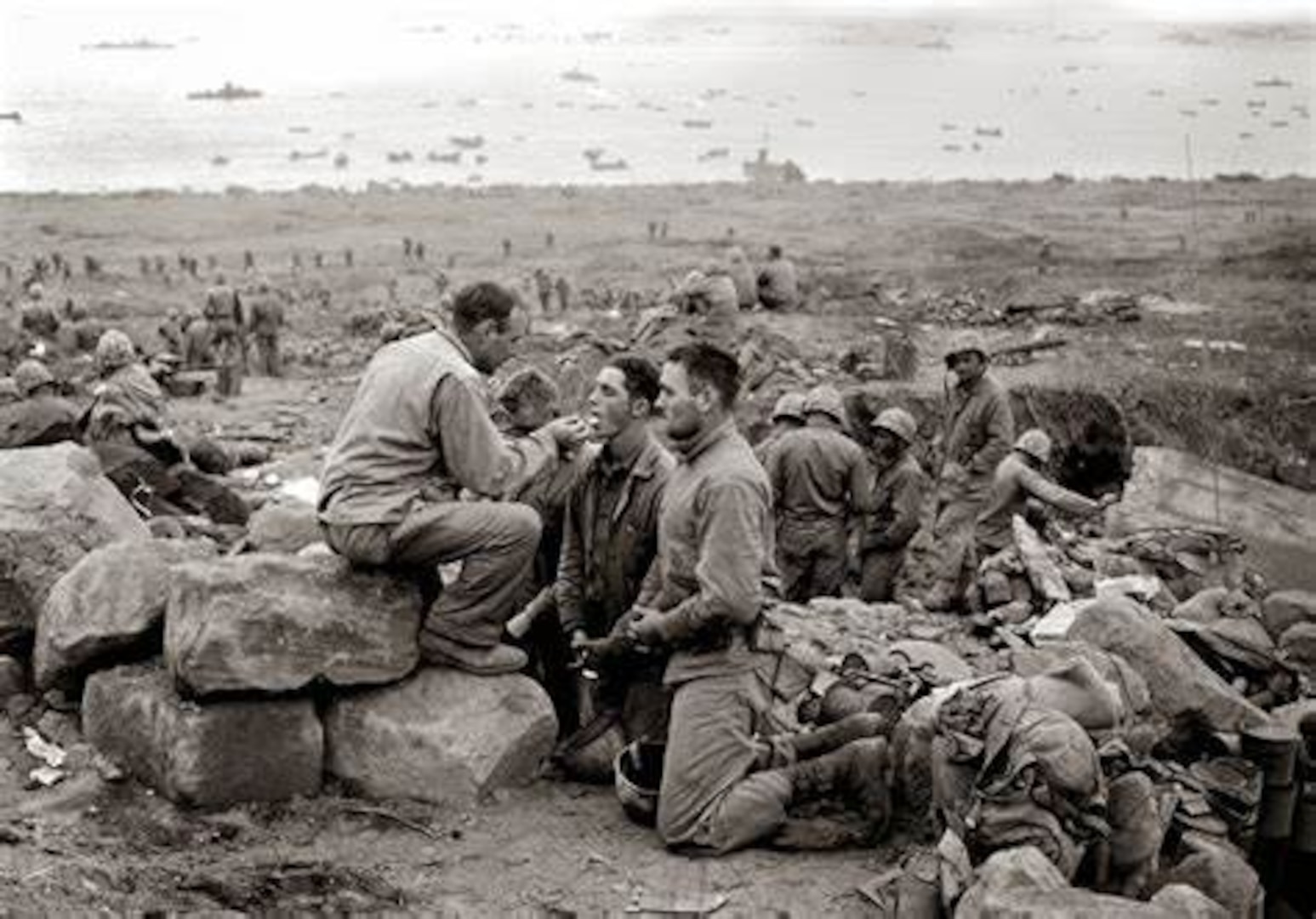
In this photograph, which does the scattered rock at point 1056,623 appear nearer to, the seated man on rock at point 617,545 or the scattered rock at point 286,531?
the seated man on rock at point 617,545

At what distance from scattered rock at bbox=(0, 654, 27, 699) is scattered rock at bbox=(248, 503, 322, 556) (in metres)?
1.35

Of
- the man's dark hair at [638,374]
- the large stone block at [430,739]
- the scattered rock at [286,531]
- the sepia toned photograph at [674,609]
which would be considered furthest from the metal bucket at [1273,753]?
the scattered rock at [286,531]

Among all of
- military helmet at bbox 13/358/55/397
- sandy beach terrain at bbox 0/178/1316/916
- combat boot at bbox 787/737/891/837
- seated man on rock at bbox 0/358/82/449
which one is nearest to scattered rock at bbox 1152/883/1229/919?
sandy beach terrain at bbox 0/178/1316/916

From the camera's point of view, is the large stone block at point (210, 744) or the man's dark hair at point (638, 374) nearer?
the large stone block at point (210, 744)

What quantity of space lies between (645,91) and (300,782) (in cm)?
10206

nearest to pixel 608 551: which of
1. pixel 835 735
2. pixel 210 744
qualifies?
pixel 835 735

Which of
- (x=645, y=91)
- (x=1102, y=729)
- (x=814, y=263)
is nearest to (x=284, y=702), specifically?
(x=1102, y=729)

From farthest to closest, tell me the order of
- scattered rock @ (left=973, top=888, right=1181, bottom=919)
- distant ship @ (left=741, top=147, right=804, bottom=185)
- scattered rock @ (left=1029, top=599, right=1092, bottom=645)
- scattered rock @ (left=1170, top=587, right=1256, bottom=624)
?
distant ship @ (left=741, top=147, right=804, bottom=185), scattered rock @ (left=1029, top=599, right=1092, bottom=645), scattered rock @ (left=1170, top=587, right=1256, bottom=624), scattered rock @ (left=973, top=888, right=1181, bottom=919)

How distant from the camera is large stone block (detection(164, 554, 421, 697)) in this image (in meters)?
5.95

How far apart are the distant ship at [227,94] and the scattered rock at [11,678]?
90.5 meters

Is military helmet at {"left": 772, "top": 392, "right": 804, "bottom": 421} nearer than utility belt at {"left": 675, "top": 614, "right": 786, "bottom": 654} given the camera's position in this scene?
No

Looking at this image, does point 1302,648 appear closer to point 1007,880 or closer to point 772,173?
point 1007,880

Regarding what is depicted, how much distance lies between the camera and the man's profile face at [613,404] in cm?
633

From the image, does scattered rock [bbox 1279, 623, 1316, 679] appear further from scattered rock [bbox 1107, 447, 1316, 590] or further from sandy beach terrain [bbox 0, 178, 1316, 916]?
sandy beach terrain [bbox 0, 178, 1316, 916]
